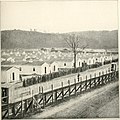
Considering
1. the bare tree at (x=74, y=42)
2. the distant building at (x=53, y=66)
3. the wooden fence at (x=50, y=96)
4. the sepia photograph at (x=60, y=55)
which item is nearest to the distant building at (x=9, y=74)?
the sepia photograph at (x=60, y=55)

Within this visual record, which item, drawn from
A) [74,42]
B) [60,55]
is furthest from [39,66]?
[74,42]

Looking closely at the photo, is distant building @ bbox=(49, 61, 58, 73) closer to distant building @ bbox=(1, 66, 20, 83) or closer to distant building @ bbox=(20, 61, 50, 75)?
distant building @ bbox=(20, 61, 50, 75)

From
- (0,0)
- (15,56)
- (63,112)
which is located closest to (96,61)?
(63,112)

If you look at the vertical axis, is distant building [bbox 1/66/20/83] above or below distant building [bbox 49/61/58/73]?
below

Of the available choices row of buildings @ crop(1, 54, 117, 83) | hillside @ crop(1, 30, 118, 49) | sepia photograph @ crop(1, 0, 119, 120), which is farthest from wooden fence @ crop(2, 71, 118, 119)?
hillside @ crop(1, 30, 118, 49)

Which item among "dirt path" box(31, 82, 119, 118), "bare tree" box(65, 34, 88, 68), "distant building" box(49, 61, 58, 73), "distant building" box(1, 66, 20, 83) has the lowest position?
"dirt path" box(31, 82, 119, 118)

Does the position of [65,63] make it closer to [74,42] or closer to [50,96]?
[74,42]

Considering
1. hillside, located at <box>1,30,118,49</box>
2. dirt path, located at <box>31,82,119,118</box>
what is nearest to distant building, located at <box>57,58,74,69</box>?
hillside, located at <box>1,30,118,49</box>
